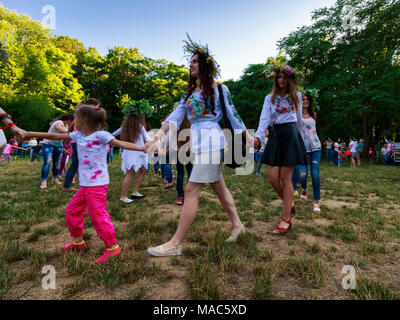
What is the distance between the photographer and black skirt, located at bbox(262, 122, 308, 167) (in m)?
3.12

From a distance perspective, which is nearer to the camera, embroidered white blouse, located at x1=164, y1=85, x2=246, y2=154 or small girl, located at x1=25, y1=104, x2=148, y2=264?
small girl, located at x1=25, y1=104, x2=148, y2=264

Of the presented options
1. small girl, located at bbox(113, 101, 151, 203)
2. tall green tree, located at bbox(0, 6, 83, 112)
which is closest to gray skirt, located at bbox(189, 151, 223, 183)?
small girl, located at bbox(113, 101, 151, 203)

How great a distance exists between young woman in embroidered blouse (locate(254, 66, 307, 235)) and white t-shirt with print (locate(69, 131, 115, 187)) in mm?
1998

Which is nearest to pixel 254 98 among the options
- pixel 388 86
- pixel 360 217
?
pixel 388 86

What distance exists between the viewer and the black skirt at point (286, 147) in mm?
3119

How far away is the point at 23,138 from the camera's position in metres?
2.37

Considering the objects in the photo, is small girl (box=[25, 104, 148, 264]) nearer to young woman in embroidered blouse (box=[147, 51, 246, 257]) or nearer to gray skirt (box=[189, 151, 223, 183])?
young woman in embroidered blouse (box=[147, 51, 246, 257])

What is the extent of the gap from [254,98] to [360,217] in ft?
92.3

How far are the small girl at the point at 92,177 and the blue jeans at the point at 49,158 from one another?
4796mm

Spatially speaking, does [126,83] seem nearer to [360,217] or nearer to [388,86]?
[388,86]

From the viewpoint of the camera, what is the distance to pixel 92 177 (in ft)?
7.73

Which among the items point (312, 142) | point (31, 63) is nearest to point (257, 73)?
point (312, 142)

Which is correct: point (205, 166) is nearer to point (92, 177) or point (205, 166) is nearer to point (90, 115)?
point (92, 177)

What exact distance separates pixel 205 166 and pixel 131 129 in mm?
3073
